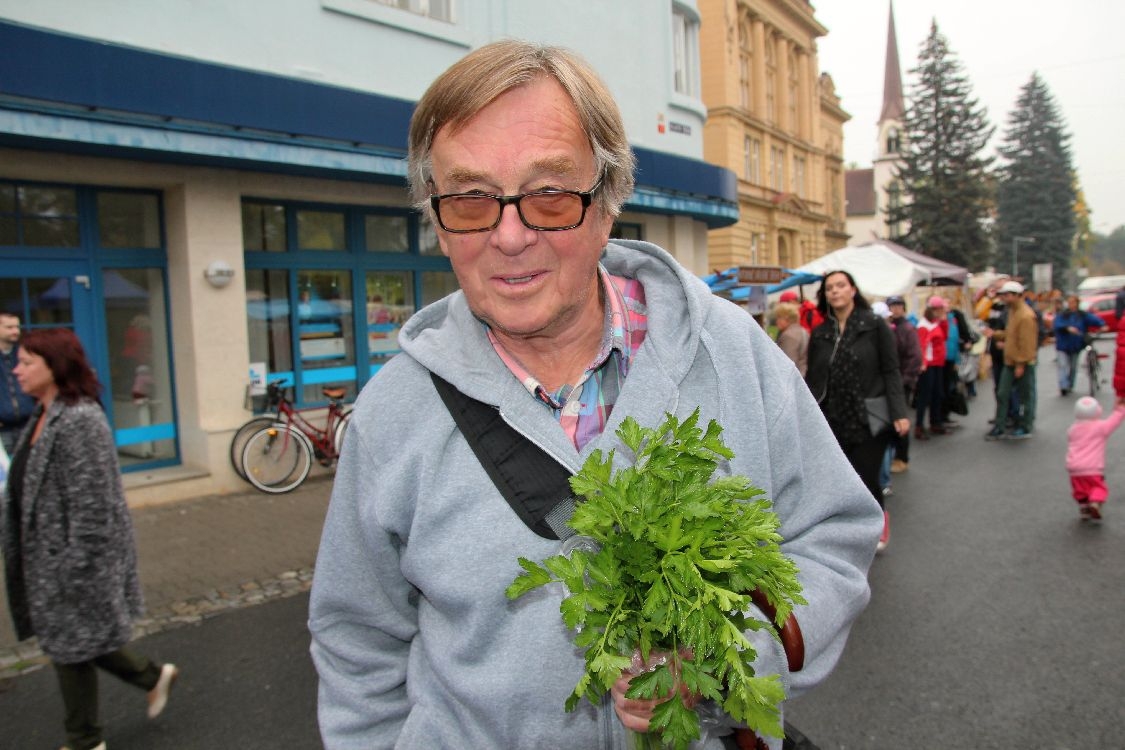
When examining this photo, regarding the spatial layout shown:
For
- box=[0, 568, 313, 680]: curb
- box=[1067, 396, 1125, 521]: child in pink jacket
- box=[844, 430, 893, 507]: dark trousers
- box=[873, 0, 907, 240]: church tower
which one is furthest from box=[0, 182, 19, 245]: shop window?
box=[873, 0, 907, 240]: church tower

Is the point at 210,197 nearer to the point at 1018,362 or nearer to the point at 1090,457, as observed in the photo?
the point at 1090,457

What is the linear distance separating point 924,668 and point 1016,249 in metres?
66.6

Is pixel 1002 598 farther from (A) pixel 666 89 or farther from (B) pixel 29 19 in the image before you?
(A) pixel 666 89

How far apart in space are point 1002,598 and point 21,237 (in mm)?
9057

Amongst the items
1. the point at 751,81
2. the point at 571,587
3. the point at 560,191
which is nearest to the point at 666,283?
the point at 560,191

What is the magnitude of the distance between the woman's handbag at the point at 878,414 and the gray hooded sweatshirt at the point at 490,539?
186 inches

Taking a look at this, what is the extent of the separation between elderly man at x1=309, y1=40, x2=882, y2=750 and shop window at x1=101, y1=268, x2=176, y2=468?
8.22m

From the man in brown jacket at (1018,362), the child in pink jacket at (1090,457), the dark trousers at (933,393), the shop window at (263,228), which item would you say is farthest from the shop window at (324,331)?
the man in brown jacket at (1018,362)

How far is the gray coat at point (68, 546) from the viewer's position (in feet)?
11.3

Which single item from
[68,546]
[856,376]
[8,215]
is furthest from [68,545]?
[8,215]

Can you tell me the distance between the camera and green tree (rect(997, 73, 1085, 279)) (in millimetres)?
61500

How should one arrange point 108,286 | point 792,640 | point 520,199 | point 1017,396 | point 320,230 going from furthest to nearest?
point 1017,396 < point 320,230 < point 108,286 < point 520,199 < point 792,640

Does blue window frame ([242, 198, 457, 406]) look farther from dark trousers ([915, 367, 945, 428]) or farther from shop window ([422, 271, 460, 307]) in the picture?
dark trousers ([915, 367, 945, 428])

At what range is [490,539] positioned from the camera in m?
1.41
